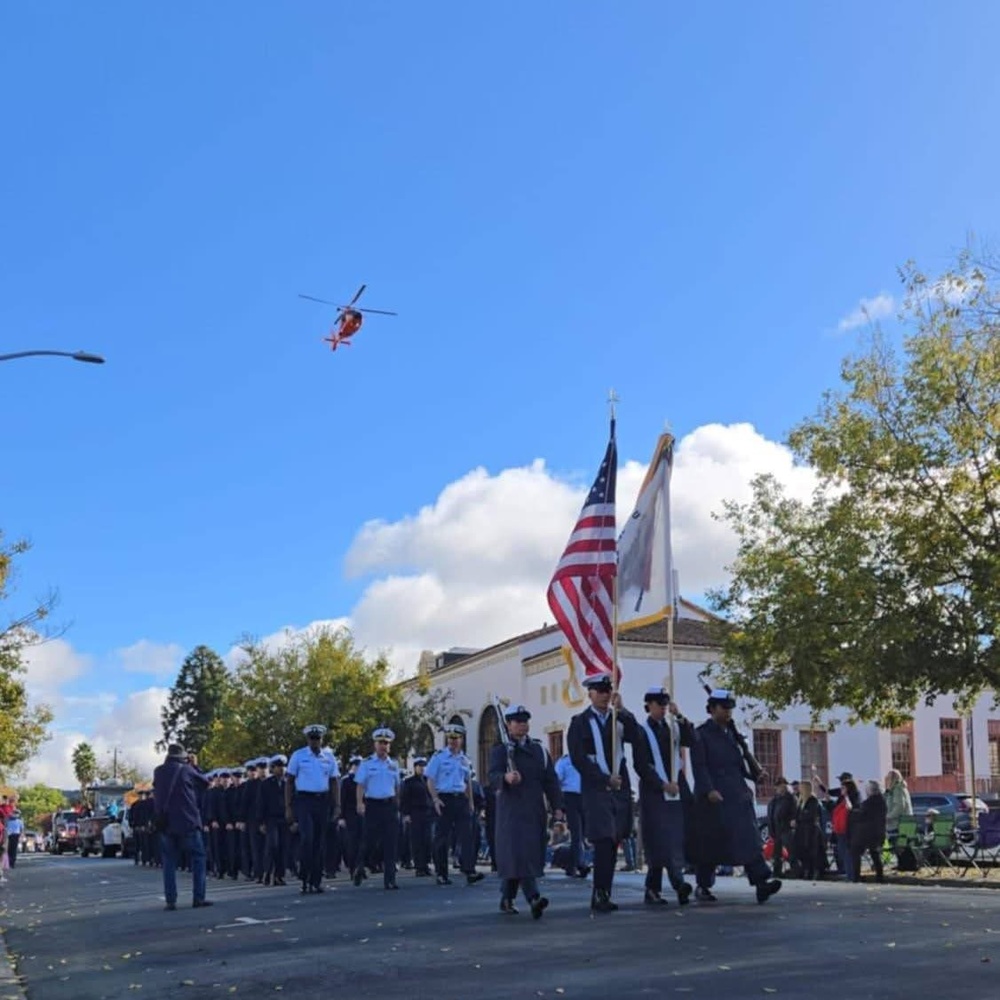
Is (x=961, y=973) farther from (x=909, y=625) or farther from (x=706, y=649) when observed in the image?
(x=706, y=649)

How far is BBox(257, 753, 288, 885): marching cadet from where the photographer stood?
20438 mm

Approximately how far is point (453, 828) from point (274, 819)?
2.97 m

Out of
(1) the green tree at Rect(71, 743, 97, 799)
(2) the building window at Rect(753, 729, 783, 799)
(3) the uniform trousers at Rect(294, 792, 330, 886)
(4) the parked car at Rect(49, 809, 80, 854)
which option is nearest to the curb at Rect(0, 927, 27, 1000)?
(3) the uniform trousers at Rect(294, 792, 330, 886)

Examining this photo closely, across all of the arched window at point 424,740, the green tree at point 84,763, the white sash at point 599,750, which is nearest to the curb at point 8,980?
the white sash at point 599,750

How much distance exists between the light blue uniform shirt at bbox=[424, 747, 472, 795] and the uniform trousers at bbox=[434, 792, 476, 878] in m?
0.09

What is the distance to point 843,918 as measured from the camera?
10414 millimetres

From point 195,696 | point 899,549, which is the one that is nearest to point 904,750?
point 899,549

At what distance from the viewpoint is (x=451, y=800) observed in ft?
61.2

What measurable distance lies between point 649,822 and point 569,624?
2890mm

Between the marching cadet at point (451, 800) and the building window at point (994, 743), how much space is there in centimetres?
4207

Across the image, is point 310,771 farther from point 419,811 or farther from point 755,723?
point 755,723

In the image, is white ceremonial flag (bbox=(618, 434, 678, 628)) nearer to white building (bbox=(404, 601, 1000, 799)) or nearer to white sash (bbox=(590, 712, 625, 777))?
white sash (bbox=(590, 712, 625, 777))

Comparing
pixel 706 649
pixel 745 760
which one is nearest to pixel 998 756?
pixel 706 649

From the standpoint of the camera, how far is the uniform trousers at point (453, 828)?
714 inches
